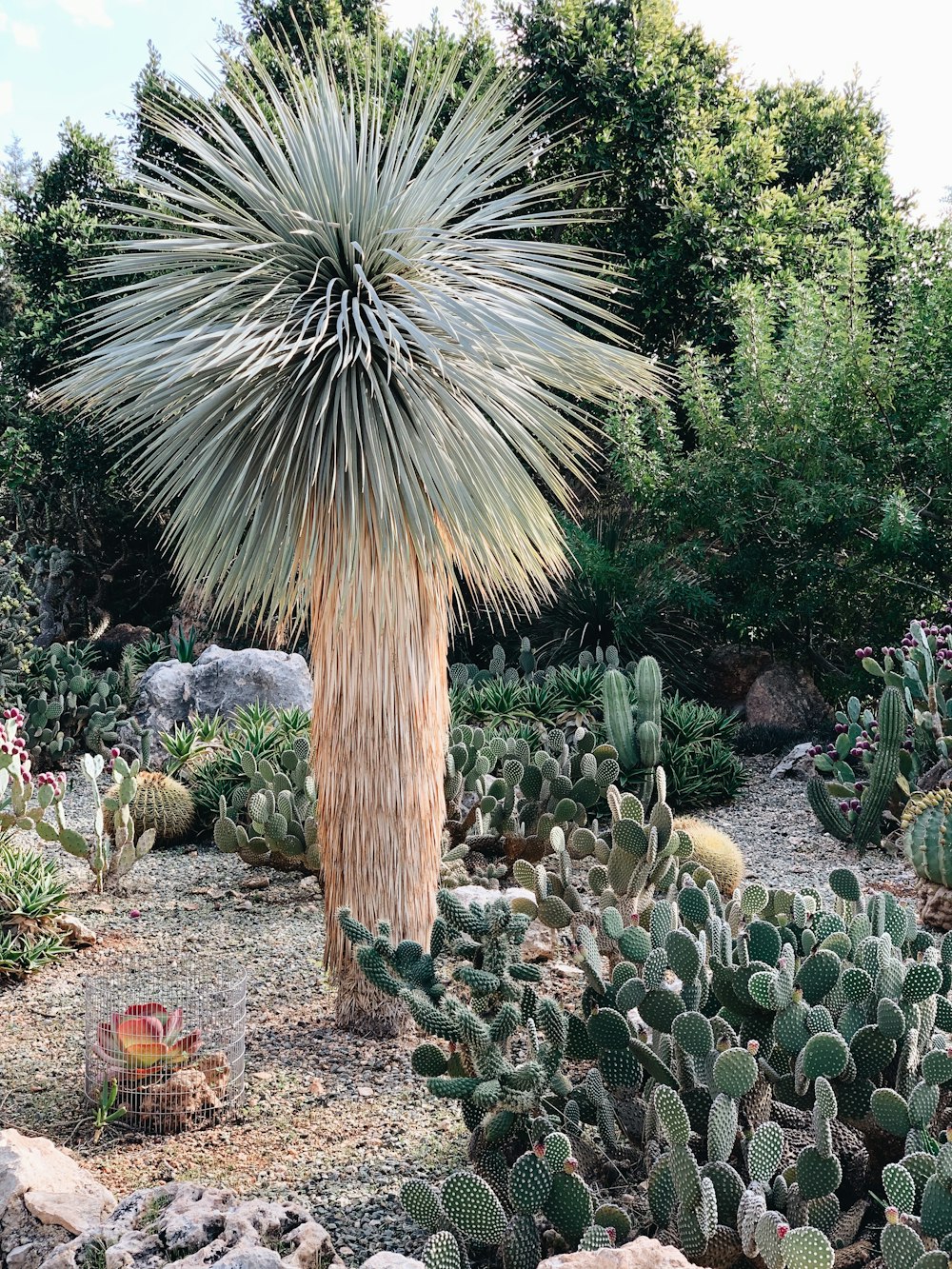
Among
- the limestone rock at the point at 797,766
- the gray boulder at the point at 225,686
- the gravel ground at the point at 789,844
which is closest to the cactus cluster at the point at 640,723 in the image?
the gravel ground at the point at 789,844

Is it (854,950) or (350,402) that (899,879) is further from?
(350,402)

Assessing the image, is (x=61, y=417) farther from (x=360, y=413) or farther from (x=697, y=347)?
(x=360, y=413)

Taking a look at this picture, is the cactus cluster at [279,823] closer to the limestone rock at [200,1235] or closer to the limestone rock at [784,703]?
the limestone rock at [200,1235]

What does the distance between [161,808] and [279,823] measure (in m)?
1.19

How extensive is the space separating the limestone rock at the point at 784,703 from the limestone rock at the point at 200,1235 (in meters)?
6.88

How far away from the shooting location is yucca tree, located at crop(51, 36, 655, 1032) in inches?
136

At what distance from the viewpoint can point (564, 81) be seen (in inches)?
391

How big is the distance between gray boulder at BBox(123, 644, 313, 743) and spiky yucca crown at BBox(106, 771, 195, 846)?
1.71 m

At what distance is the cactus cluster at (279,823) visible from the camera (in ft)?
18.0

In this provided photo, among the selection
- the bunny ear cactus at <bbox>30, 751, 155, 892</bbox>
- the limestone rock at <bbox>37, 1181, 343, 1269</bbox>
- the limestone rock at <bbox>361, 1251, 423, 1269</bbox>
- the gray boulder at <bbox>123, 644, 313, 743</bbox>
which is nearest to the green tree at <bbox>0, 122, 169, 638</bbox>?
the gray boulder at <bbox>123, 644, 313, 743</bbox>

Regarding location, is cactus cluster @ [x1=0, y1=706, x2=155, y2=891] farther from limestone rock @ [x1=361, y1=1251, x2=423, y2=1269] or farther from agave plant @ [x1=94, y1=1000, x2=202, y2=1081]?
limestone rock @ [x1=361, y1=1251, x2=423, y2=1269]

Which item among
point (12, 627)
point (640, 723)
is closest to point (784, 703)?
point (640, 723)

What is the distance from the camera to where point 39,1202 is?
255 cm

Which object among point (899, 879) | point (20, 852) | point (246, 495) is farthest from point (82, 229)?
point (899, 879)
